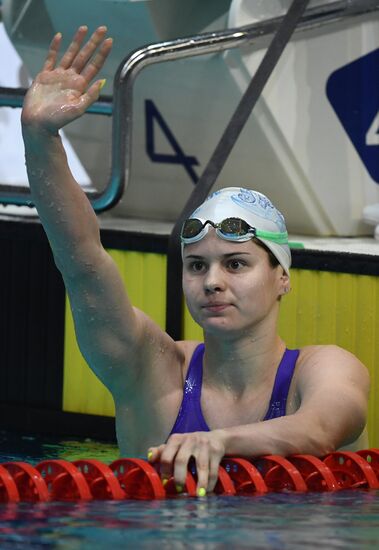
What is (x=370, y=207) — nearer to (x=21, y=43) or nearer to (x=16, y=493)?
(x=21, y=43)

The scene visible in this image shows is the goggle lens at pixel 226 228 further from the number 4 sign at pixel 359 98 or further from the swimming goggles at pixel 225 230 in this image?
the number 4 sign at pixel 359 98

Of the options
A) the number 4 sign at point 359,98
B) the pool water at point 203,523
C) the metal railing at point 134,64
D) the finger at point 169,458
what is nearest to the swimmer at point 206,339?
the finger at point 169,458

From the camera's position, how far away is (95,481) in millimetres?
2941

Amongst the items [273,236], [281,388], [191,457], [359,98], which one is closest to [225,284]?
[273,236]

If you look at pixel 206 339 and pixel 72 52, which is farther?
pixel 206 339

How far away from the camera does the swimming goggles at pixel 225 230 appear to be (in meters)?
3.42

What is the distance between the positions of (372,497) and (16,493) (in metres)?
0.75

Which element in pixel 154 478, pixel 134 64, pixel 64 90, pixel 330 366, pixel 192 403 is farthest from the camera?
pixel 134 64

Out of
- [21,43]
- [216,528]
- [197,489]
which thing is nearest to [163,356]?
[197,489]

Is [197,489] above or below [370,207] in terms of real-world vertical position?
below

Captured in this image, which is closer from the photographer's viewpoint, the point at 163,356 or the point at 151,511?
the point at 151,511

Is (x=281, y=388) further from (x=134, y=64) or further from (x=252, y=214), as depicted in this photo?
(x=134, y=64)

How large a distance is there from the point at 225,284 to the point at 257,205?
0.88ft

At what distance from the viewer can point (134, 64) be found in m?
4.80
